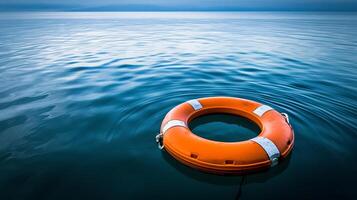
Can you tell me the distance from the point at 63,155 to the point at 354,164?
165 inches

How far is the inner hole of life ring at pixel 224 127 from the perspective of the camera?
3934 mm

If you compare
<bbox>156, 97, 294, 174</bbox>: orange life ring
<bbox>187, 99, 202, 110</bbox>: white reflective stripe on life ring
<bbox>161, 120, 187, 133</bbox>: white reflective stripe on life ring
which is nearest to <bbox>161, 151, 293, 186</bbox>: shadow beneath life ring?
<bbox>156, 97, 294, 174</bbox>: orange life ring

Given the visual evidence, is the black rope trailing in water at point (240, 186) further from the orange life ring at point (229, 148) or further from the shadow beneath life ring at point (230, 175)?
the orange life ring at point (229, 148)

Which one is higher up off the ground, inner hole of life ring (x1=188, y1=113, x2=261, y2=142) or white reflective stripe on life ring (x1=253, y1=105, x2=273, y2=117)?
white reflective stripe on life ring (x1=253, y1=105, x2=273, y2=117)

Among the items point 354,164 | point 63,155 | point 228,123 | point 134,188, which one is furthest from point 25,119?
point 354,164

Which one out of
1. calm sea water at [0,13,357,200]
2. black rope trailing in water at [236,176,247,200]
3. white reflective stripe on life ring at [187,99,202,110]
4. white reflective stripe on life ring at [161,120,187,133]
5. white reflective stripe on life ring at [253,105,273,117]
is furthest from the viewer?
white reflective stripe on life ring at [187,99,202,110]

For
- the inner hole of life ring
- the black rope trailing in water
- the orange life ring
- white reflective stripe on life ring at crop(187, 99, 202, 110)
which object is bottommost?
the black rope trailing in water

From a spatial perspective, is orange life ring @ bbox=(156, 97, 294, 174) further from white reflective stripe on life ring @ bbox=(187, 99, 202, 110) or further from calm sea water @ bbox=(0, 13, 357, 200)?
white reflective stripe on life ring @ bbox=(187, 99, 202, 110)

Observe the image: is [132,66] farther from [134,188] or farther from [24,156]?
[134,188]

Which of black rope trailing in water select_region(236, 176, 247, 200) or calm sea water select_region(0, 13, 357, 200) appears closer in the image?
black rope trailing in water select_region(236, 176, 247, 200)

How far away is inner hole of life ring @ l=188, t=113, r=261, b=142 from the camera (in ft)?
12.9

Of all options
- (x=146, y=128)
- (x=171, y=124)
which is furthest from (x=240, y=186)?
(x=146, y=128)

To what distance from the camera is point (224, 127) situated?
4191mm

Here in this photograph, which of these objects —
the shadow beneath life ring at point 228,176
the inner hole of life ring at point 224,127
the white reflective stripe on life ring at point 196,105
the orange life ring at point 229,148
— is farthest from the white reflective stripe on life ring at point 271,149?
the white reflective stripe on life ring at point 196,105
